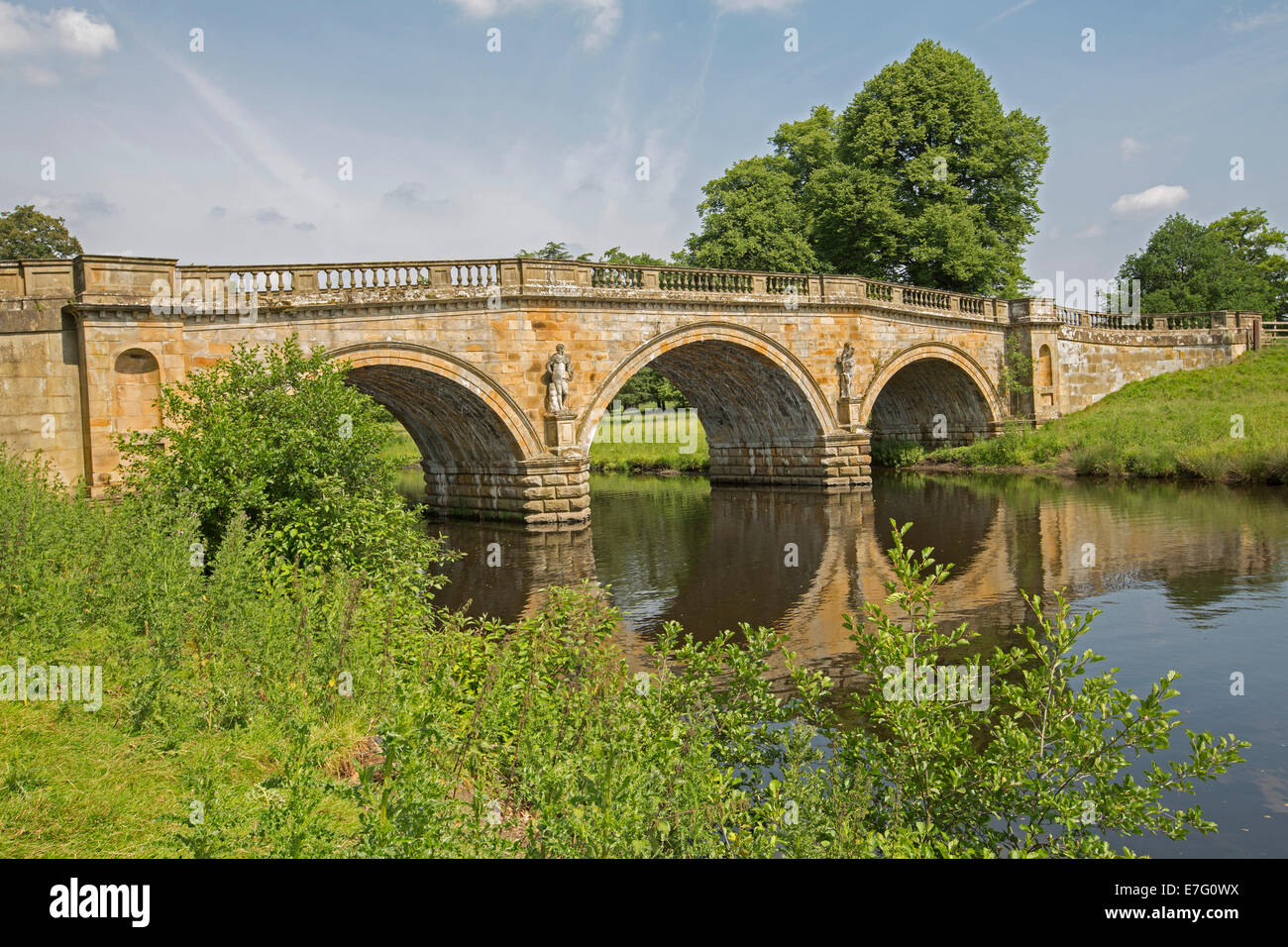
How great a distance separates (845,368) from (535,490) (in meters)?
10.4

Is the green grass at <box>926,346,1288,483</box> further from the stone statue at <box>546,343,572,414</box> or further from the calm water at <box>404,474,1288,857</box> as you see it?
the stone statue at <box>546,343,572,414</box>

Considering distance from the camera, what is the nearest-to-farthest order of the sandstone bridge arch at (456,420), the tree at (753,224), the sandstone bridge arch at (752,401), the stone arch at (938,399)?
1. the sandstone bridge arch at (456,420)
2. the sandstone bridge arch at (752,401)
3. the stone arch at (938,399)
4. the tree at (753,224)

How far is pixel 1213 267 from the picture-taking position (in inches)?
1813

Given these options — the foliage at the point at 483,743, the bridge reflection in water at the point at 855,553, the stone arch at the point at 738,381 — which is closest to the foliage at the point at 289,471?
the foliage at the point at 483,743

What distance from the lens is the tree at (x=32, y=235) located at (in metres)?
33.0

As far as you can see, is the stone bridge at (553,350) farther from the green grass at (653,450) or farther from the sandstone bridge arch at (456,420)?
the green grass at (653,450)

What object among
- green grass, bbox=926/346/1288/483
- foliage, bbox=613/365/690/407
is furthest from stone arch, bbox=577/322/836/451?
foliage, bbox=613/365/690/407

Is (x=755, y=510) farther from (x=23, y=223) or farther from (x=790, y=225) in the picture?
(x=23, y=223)

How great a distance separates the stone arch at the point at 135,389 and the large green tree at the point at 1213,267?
1789 inches

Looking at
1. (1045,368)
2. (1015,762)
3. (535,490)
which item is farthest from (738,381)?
(1015,762)

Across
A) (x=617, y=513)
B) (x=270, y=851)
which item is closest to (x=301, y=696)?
(x=270, y=851)

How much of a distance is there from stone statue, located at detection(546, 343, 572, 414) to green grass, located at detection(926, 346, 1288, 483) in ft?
53.6

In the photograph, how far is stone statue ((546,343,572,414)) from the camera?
20.7 m

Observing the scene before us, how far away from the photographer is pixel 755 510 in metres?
24.3
